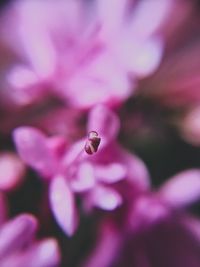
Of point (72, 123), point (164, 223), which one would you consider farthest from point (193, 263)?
point (72, 123)

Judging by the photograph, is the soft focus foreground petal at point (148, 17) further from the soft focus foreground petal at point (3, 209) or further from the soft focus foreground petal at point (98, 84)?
the soft focus foreground petal at point (3, 209)

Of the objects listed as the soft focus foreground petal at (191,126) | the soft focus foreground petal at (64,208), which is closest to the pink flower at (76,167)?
the soft focus foreground petal at (64,208)

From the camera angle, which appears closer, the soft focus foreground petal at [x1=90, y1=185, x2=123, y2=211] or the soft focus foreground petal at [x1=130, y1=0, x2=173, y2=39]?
the soft focus foreground petal at [x1=90, y1=185, x2=123, y2=211]

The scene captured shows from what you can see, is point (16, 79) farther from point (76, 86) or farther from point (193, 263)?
point (193, 263)

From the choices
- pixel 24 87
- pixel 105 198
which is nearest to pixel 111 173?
pixel 105 198

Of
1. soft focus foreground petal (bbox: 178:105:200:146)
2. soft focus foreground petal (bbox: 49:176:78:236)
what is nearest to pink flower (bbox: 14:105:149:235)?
soft focus foreground petal (bbox: 49:176:78:236)

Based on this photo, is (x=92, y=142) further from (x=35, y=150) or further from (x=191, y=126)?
(x=191, y=126)

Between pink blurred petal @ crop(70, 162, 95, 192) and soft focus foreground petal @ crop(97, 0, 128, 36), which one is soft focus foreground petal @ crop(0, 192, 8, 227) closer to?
pink blurred petal @ crop(70, 162, 95, 192)
